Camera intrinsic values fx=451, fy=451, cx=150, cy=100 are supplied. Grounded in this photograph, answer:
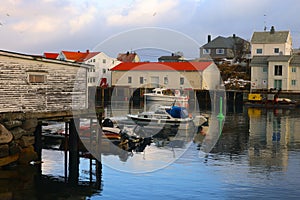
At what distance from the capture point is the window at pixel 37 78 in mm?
21100

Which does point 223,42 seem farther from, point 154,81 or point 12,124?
point 12,124

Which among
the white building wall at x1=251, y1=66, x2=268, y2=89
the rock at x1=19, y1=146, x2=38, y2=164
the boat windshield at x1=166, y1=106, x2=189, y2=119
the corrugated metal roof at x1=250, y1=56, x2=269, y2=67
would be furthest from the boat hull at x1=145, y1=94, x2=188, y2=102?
the rock at x1=19, y1=146, x2=38, y2=164

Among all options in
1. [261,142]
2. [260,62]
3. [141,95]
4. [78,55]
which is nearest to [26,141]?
[261,142]

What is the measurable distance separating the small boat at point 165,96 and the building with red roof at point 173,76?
5765mm

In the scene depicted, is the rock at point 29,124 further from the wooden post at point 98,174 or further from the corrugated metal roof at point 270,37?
the corrugated metal roof at point 270,37

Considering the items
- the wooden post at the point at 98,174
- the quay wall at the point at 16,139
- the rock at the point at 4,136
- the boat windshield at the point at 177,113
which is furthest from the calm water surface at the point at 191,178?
the boat windshield at the point at 177,113

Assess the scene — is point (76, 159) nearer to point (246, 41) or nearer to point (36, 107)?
point (36, 107)

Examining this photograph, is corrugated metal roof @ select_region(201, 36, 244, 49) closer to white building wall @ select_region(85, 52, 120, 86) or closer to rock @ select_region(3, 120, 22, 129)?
white building wall @ select_region(85, 52, 120, 86)

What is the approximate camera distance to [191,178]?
20.0 meters

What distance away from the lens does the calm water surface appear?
17.3 m

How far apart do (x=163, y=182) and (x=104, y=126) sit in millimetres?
9996

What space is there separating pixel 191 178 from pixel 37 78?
8.57m

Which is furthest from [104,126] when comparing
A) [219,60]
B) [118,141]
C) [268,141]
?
[219,60]

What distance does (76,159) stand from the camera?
74.4 feet
